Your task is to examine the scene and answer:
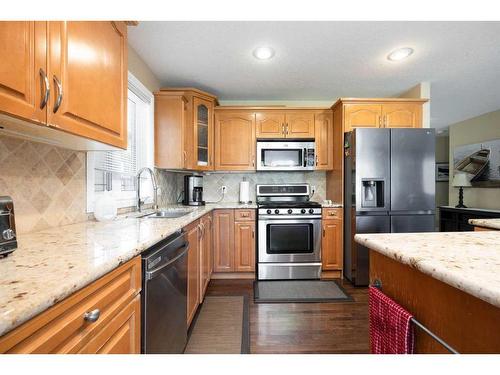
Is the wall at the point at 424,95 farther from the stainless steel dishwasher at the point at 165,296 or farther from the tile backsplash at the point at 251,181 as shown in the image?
the stainless steel dishwasher at the point at 165,296

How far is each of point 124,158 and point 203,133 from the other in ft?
3.54

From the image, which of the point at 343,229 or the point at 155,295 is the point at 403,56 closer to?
the point at 343,229

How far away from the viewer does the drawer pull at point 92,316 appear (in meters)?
0.62

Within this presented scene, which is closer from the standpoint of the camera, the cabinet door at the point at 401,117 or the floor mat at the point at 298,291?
the floor mat at the point at 298,291

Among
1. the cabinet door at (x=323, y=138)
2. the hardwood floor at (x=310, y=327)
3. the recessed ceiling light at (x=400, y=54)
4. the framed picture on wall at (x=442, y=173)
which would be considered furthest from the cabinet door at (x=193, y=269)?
the framed picture on wall at (x=442, y=173)

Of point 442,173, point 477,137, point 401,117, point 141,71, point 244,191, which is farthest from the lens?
point 442,173

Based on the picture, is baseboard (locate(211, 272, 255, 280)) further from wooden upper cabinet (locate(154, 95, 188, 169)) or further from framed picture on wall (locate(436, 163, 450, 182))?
framed picture on wall (locate(436, 163, 450, 182))

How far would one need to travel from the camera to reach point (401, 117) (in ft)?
9.44

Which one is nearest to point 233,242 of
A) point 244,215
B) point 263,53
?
point 244,215

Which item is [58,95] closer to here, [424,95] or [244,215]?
[244,215]

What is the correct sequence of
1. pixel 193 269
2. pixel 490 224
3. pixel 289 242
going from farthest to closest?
pixel 289 242, pixel 193 269, pixel 490 224

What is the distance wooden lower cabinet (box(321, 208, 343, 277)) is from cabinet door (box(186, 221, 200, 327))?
158cm

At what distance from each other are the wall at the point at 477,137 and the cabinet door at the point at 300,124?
11.4ft

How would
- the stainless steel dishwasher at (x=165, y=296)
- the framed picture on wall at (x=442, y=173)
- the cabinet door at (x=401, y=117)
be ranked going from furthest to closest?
the framed picture on wall at (x=442, y=173)
the cabinet door at (x=401, y=117)
the stainless steel dishwasher at (x=165, y=296)
